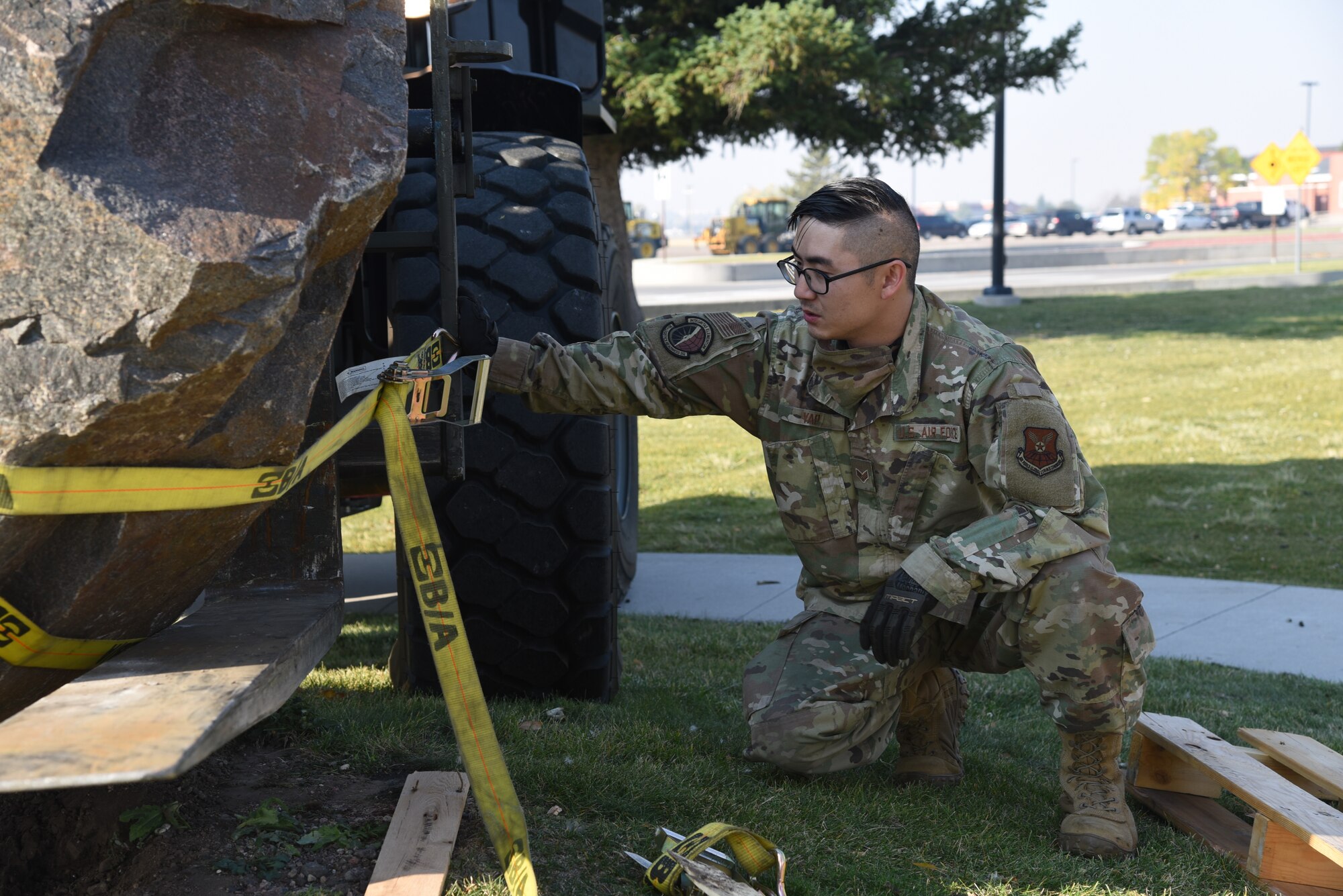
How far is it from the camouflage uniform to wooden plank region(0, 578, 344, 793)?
91 centimetres

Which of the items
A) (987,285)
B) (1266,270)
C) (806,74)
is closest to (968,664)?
(806,74)

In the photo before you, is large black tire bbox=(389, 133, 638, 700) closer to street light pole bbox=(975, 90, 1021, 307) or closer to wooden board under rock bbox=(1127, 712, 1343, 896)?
wooden board under rock bbox=(1127, 712, 1343, 896)

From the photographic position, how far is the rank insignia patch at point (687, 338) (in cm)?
290

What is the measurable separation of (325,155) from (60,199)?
0.36 m

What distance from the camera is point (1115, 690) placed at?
8.73 ft

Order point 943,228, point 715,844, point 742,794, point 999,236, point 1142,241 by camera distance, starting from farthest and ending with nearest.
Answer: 1. point 943,228
2. point 1142,241
3. point 999,236
4. point 742,794
5. point 715,844

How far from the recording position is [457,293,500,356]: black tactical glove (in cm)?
265

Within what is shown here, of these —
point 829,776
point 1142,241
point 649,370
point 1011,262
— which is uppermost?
point 1142,241

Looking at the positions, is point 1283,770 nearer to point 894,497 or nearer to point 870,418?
point 894,497

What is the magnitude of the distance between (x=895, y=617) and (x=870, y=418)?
0.51 metres

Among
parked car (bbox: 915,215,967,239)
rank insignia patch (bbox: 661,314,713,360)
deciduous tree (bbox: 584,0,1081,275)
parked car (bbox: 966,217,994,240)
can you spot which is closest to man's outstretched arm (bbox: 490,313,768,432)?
rank insignia patch (bbox: 661,314,713,360)

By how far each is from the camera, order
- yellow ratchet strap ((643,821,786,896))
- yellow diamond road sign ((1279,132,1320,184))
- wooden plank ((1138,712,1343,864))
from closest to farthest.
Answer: yellow ratchet strap ((643,821,786,896)), wooden plank ((1138,712,1343,864)), yellow diamond road sign ((1279,132,1320,184))

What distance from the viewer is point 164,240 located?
1.52 m

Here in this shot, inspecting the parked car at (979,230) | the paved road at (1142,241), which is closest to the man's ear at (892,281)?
the paved road at (1142,241)
